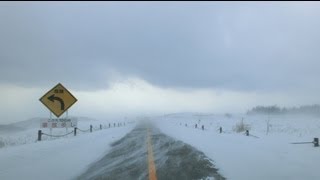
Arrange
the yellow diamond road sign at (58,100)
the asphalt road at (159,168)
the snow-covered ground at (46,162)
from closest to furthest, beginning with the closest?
the asphalt road at (159,168) → the snow-covered ground at (46,162) → the yellow diamond road sign at (58,100)

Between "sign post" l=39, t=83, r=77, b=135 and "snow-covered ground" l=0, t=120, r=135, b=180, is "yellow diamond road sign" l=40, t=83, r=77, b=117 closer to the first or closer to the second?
"sign post" l=39, t=83, r=77, b=135

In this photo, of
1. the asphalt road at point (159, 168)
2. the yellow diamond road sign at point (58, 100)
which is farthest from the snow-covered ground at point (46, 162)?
the yellow diamond road sign at point (58, 100)

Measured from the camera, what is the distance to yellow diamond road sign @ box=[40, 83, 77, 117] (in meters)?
28.6

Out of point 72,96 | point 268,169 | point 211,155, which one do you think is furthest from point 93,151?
point 268,169

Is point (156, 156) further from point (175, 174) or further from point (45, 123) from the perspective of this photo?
point (45, 123)

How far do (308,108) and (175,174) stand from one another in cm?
15580

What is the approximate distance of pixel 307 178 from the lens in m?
11.8

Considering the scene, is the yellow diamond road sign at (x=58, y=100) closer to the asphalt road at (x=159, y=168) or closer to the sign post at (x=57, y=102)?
the sign post at (x=57, y=102)

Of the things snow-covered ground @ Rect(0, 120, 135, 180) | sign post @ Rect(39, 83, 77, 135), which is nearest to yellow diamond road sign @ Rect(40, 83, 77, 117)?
sign post @ Rect(39, 83, 77, 135)

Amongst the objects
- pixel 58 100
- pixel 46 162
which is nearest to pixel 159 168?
pixel 46 162

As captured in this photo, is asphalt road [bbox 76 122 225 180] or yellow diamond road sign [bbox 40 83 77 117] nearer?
asphalt road [bbox 76 122 225 180]

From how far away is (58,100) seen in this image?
1145 inches

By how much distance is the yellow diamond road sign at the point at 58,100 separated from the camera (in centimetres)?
2859

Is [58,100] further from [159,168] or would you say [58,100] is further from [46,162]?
[159,168]
